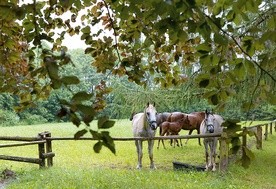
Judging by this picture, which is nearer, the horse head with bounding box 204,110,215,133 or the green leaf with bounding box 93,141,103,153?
the green leaf with bounding box 93,141,103,153

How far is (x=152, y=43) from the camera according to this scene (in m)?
2.21

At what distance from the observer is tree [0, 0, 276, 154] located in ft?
3.52

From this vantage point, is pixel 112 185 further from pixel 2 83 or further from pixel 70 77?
pixel 70 77

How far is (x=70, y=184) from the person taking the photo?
6266 millimetres

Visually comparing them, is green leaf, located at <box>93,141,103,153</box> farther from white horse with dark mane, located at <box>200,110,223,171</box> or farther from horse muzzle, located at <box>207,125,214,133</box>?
horse muzzle, located at <box>207,125,214,133</box>

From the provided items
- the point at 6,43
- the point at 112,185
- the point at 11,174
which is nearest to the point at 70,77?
the point at 6,43

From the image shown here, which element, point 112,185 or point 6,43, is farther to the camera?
point 112,185

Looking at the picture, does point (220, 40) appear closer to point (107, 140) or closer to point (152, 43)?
point (107, 140)

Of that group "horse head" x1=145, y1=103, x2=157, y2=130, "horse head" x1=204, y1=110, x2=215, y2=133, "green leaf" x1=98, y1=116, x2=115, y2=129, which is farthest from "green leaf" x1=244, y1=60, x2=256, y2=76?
"horse head" x1=204, y1=110, x2=215, y2=133

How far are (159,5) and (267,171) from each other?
909cm

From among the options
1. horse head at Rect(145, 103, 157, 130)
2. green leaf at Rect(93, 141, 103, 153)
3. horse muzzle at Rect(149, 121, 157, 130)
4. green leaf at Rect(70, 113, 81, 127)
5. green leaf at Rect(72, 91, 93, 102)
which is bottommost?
horse muzzle at Rect(149, 121, 157, 130)

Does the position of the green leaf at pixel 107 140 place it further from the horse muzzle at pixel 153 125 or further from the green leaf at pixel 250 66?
the horse muzzle at pixel 153 125

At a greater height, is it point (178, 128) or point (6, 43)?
point (6, 43)

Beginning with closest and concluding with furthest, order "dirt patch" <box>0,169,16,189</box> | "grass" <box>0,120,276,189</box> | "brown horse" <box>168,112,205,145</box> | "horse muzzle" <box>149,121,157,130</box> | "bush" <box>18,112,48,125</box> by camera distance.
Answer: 1. "grass" <box>0,120,276,189</box>
2. "dirt patch" <box>0,169,16,189</box>
3. "horse muzzle" <box>149,121,157,130</box>
4. "brown horse" <box>168,112,205,145</box>
5. "bush" <box>18,112,48,125</box>
